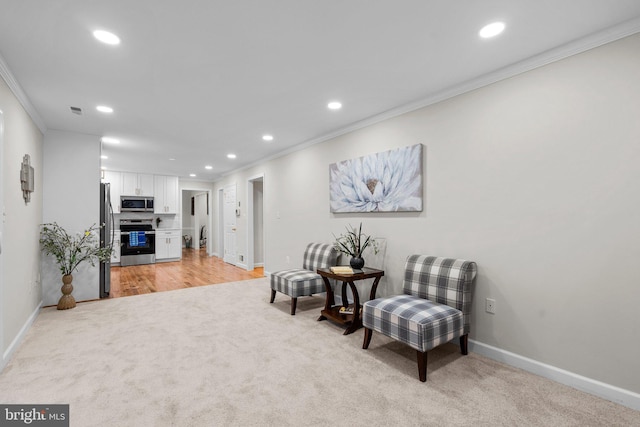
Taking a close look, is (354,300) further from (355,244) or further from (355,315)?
(355,244)

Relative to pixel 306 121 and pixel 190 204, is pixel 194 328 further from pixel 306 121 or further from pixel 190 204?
pixel 190 204

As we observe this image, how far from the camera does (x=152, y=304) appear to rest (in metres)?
4.09

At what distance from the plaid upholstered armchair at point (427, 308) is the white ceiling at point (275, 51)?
1.65 metres

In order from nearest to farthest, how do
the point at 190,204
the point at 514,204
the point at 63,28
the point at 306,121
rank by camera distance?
1. the point at 63,28
2. the point at 514,204
3. the point at 306,121
4. the point at 190,204

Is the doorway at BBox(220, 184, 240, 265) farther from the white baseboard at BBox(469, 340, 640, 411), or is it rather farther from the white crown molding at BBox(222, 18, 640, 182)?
the white baseboard at BBox(469, 340, 640, 411)

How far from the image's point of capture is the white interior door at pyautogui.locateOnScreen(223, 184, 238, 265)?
7.24 meters

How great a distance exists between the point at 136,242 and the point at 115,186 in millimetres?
1468

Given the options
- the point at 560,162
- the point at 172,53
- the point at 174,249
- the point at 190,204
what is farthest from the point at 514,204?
the point at 190,204

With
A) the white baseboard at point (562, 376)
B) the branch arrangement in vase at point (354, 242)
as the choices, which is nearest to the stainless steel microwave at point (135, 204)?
the branch arrangement in vase at point (354, 242)

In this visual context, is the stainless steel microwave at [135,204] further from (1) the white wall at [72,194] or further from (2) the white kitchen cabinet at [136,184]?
(1) the white wall at [72,194]

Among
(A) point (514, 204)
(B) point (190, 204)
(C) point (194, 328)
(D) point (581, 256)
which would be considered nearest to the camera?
(D) point (581, 256)

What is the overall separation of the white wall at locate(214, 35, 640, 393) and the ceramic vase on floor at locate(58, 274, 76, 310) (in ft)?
14.3

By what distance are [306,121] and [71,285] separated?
3.88 metres

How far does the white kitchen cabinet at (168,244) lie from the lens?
7.92 meters
